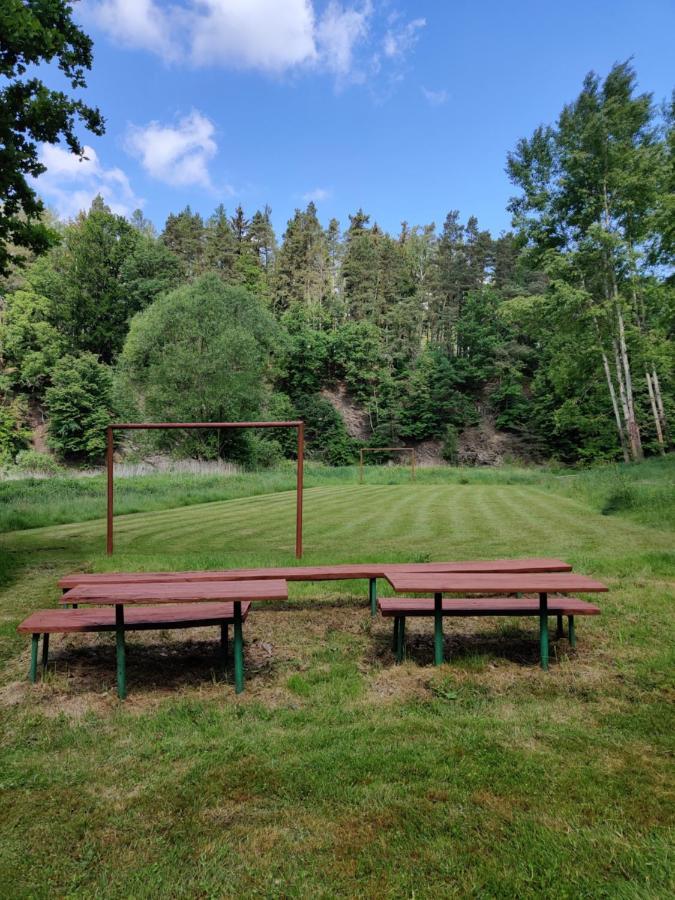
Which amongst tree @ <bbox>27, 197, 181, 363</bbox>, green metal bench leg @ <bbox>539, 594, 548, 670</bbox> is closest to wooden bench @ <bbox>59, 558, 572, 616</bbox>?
green metal bench leg @ <bbox>539, 594, 548, 670</bbox>

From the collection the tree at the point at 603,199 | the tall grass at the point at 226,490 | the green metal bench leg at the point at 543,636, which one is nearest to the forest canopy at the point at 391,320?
the tree at the point at 603,199

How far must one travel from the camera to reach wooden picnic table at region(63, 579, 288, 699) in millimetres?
3537

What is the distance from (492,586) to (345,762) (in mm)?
1639

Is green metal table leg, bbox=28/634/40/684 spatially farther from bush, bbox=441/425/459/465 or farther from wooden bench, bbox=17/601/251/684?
bush, bbox=441/425/459/465

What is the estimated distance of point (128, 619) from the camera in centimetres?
403

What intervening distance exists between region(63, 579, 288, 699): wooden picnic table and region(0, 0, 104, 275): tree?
7327 mm

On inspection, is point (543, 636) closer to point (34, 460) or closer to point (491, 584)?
point (491, 584)

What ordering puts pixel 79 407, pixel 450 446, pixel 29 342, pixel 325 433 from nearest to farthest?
pixel 79 407 → pixel 29 342 → pixel 450 446 → pixel 325 433

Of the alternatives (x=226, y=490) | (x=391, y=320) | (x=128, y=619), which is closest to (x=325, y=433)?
(x=391, y=320)

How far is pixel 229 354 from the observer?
108 ft

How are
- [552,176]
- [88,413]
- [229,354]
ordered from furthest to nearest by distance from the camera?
1. [88,413]
2. [229,354]
3. [552,176]

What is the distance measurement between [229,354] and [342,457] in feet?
50.8

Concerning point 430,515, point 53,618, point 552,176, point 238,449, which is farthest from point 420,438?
point 53,618

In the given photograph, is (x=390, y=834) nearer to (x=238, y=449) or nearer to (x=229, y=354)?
(x=229, y=354)
